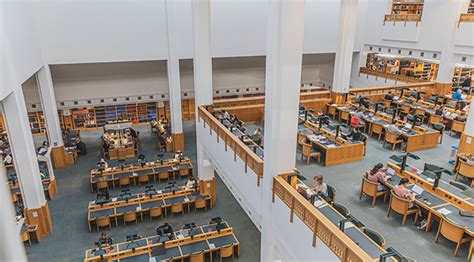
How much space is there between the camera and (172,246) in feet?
32.3

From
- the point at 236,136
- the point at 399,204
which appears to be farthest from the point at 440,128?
the point at 236,136

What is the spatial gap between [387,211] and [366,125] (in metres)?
6.29

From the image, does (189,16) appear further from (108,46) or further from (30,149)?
(30,149)

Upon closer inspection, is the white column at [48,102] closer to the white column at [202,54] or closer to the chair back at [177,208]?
the white column at [202,54]

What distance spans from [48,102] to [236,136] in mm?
9511

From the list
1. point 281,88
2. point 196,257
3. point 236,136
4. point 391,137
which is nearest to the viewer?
point 281,88

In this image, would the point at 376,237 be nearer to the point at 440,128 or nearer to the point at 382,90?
the point at 440,128

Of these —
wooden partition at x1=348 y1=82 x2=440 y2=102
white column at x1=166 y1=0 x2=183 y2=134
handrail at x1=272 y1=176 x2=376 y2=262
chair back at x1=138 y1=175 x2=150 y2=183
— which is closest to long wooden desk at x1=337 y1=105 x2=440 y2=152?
wooden partition at x1=348 y1=82 x2=440 y2=102

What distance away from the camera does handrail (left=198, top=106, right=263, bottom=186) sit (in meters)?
8.02

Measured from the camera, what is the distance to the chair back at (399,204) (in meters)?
8.57

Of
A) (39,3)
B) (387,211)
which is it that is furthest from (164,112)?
(387,211)

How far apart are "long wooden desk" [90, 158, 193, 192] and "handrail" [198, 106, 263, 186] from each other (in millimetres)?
3879

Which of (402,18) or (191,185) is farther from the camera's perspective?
(402,18)

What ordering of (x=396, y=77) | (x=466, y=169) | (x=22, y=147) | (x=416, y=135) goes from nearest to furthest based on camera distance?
(x=22, y=147)
(x=466, y=169)
(x=416, y=135)
(x=396, y=77)
